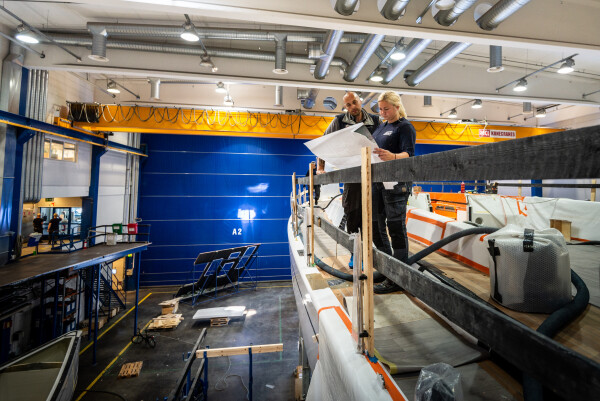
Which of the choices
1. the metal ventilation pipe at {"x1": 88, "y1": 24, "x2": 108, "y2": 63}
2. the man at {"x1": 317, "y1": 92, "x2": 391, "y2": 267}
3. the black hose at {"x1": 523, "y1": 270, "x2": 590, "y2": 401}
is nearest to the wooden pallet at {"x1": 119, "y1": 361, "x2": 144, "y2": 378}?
the man at {"x1": 317, "y1": 92, "x2": 391, "y2": 267}

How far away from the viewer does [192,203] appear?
12297mm

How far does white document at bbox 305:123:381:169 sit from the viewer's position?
5.77ft

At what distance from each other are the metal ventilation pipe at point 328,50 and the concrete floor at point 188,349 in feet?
24.9

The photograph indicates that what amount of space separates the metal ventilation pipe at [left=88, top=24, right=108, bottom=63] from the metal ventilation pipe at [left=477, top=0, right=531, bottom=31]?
7.10 m

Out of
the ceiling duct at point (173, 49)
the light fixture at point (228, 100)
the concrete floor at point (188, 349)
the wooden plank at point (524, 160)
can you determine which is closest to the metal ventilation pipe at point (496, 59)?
the ceiling duct at point (173, 49)

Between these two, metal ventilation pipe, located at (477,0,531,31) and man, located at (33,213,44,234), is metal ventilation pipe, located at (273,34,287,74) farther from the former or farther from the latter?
man, located at (33,213,44,234)

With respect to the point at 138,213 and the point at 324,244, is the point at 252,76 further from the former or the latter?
the point at 138,213

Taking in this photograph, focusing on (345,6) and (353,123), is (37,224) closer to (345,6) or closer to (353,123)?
(353,123)

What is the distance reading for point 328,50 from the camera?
5.47 meters

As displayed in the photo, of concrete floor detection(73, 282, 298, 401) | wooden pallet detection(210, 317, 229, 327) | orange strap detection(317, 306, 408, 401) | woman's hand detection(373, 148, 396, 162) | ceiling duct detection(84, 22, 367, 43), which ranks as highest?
ceiling duct detection(84, 22, 367, 43)

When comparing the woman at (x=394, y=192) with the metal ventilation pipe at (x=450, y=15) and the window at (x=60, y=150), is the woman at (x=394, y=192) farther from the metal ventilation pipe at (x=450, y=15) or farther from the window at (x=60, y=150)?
the window at (x=60, y=150)

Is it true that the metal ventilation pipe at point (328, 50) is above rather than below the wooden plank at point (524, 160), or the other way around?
above

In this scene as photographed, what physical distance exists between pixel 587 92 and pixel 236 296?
14.1 m

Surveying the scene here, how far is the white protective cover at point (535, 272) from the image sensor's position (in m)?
1.89
